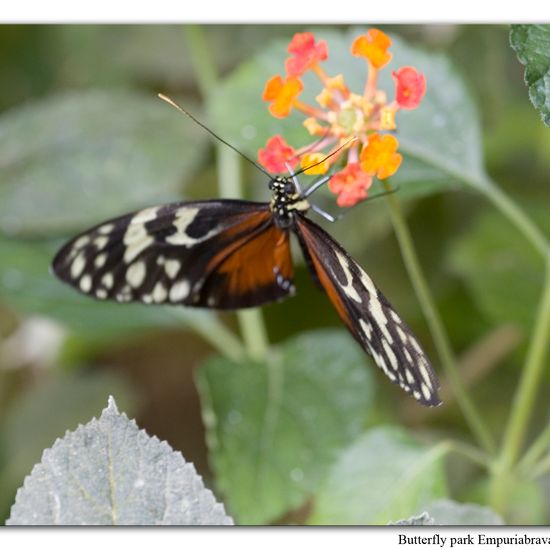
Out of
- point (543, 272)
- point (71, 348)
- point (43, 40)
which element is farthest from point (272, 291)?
point (43, 40)

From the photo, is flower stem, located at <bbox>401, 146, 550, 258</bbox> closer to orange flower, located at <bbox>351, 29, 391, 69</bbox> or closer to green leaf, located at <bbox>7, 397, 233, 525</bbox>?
orange flower, located at <bbox>351, 29, 391, 69</bbox>

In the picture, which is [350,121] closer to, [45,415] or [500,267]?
[500,267]

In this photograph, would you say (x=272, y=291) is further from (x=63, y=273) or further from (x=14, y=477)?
(x=14, y=477)

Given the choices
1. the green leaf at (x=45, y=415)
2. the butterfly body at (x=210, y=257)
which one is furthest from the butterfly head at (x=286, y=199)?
the green leaf at (x=45, y=415)

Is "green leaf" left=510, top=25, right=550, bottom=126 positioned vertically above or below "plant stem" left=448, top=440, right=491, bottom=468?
above

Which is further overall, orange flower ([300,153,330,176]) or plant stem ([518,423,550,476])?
plant stem ([518,423,550,476])
